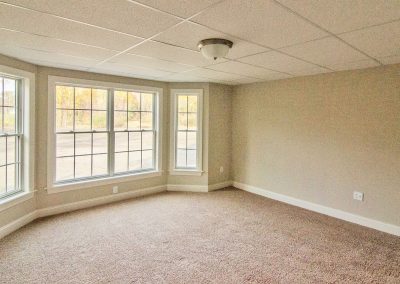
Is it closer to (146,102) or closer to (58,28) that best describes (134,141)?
(146,102)

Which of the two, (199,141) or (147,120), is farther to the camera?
(199,141)

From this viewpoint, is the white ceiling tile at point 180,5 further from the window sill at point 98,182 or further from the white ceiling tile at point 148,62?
the window sill at point 98,182

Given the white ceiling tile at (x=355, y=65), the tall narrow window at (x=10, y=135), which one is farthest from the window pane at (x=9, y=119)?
the white ceiling tile at (x=355, y=65)

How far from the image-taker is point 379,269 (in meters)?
2.53

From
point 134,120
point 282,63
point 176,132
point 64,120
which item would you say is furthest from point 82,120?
point 282,63

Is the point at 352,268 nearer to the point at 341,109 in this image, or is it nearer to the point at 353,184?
the point at 353,184

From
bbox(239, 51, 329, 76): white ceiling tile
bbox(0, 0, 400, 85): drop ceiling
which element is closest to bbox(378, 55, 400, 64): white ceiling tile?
bbox(0, 0, 400, 85): drop ceiling

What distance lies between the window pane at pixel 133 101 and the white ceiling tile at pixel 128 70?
1.41ft

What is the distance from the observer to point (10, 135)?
10.9 feet

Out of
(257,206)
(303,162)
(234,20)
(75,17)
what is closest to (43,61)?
(75,17)

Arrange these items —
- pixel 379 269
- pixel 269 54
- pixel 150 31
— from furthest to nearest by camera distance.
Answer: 1. pixel 269 54
2. pixel 379 269
3. pixel 150 31

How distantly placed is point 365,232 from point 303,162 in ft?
4.46

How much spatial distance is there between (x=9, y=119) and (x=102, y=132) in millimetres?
1345

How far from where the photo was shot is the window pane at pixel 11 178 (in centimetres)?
339
